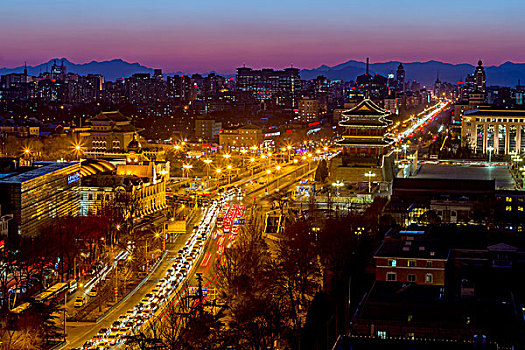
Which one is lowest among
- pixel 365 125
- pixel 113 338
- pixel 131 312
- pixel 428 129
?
pixel 113 338

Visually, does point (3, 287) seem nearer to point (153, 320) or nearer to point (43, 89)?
point (153, 320)

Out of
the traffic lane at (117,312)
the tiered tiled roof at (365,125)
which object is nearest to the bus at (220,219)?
the traffic lane at (117,312)

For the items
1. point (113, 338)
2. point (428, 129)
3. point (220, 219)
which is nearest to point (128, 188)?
point (220, 219)

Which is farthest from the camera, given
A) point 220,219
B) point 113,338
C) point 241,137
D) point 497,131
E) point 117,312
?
point 241,137

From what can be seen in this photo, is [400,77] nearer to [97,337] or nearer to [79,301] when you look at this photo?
[79,301]

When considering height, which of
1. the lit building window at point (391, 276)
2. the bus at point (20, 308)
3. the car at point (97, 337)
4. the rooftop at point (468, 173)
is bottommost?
the car at point (97, 337)

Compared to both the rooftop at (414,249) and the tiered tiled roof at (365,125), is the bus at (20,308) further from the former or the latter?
the tiered tiled roof at (365,125)
